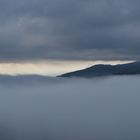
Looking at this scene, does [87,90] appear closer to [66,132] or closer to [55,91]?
[55,91]

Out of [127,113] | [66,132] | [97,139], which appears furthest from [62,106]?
[97,139]

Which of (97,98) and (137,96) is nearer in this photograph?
(137,96)

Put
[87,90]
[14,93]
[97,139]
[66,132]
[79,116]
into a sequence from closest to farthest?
[97,139] → [66,132] → [79,116] → [87,90] → [14,93]

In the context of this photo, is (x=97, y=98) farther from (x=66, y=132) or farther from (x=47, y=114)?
(x=66, y=132)

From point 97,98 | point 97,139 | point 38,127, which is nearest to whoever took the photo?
point 97,139

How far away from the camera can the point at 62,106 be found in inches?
5217

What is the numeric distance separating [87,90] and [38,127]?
145ft

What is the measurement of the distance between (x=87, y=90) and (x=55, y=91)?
16465 mm

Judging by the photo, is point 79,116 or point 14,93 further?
point 14,93

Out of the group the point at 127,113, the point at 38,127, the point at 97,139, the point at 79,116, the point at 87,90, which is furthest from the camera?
the point at 87,90

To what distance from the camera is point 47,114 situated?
405 ft

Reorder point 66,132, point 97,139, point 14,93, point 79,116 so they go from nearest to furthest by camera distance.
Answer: point 97,139, point 66,132, point 79,116, point 14,93

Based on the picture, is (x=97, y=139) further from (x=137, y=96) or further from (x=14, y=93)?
(x=14, y=93)

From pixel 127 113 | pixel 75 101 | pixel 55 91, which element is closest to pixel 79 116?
pixel 127 113
